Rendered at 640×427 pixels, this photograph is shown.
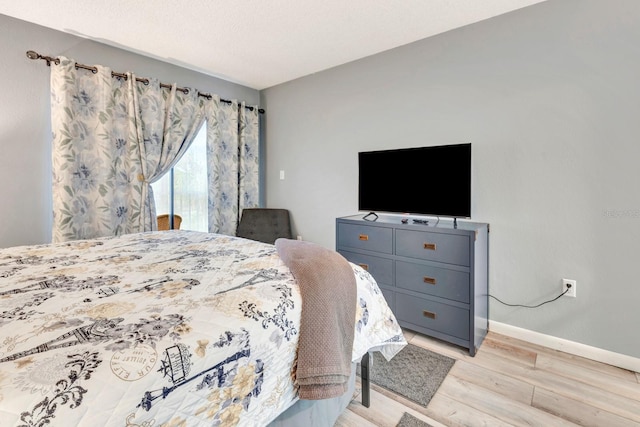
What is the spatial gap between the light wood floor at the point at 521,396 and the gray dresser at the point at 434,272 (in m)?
0.24

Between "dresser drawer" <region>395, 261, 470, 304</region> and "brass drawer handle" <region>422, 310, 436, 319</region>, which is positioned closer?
"dresser drawer" <region>395, 261, 470, 304</region>

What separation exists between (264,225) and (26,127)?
7.31 feet

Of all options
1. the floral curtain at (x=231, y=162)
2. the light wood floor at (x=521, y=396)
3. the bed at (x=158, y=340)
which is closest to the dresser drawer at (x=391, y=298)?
the light wood floor at (x=521, y=396)

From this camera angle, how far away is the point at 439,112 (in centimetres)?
252

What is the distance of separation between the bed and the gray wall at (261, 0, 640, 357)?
1.40 m

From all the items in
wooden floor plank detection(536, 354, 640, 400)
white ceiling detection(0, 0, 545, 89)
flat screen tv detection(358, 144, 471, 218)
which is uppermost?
white ceiling detection(0, 0, 545, 89)

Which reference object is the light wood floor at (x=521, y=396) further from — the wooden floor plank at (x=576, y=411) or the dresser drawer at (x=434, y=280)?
the dresser drawer at (x=434, y=280)

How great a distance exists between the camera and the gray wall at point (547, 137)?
6.07 ft

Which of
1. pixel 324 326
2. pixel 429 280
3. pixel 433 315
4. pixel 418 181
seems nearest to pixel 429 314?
pixel 433 315

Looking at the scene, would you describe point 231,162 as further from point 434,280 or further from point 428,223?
point 434,280

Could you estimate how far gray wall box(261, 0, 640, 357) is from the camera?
1.85 m

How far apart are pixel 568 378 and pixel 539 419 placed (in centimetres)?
51

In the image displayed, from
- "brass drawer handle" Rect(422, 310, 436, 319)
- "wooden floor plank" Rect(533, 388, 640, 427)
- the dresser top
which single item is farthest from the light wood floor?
the dresser top

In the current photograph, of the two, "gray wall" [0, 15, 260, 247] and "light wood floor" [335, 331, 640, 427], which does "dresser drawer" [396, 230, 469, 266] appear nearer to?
"light wood floor" [335, 331, 640, 427]
